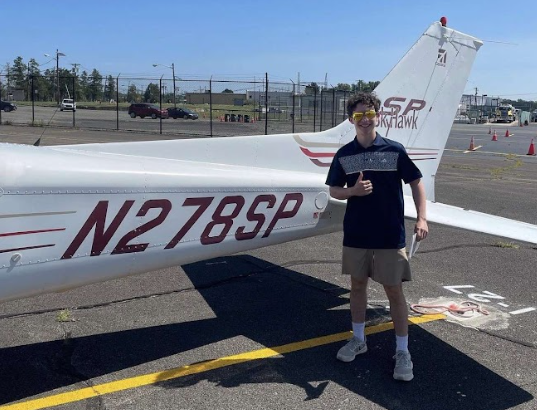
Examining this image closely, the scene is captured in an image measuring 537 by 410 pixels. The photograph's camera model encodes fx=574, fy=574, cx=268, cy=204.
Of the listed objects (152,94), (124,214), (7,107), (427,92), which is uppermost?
(152,94)

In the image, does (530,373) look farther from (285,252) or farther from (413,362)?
(285,252)

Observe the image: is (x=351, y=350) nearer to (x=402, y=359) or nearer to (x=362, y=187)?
(x=402, y=359)

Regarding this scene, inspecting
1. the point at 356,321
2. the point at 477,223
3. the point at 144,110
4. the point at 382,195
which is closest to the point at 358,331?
the point at 356,321

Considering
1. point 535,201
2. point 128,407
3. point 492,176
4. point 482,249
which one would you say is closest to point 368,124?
point 128,407

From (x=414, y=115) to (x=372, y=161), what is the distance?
237 cm

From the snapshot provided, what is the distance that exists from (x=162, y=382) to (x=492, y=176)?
48.0 ft

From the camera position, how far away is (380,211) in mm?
4098

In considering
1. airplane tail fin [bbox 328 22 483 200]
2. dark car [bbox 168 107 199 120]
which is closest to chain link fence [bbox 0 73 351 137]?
dark car [bbox 168 107 199 120]

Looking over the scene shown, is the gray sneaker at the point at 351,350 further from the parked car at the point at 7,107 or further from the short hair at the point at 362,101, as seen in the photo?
the parked car at the point at 7,107

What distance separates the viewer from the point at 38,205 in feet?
11.7

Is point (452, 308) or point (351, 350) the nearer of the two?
point (351, 350)

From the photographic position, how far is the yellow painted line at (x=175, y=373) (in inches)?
144

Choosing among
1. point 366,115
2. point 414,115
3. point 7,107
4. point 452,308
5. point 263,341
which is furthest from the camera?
point 7,107

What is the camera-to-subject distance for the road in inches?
150
